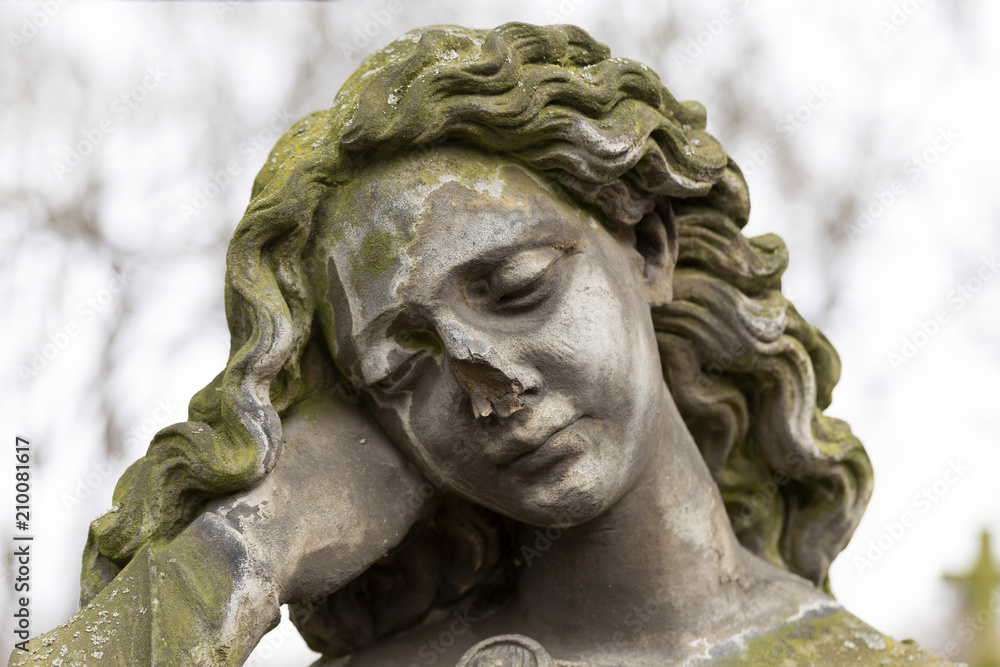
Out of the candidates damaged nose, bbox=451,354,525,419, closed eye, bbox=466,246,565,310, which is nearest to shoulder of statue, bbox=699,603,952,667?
damaged nose, bbox=451,354,525,419

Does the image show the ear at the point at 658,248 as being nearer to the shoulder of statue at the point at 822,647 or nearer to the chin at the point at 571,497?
the chin at the point at 571,497

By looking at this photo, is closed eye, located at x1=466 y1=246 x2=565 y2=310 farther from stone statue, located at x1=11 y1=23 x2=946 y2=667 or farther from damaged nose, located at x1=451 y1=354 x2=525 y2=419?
damaged nose, located at x1=451 y1=354 x2=525 y2=419

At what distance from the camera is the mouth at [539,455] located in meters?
2.15

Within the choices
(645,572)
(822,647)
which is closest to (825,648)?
(822,647)

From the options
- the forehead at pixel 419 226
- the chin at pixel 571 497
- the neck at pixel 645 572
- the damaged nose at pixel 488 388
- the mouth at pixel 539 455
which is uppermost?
the forehead at pixel 419 226

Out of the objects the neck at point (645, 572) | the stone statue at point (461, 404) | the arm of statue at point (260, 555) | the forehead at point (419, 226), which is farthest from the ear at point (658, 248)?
the arm of statue at point (260, 555)

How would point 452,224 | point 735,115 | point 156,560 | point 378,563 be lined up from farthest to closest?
point 735,115
point 378,563
point 452,224
point 156,560

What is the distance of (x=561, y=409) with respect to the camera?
7.07 feet

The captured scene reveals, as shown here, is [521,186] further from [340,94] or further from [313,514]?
[313,514]

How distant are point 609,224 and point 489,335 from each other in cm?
49

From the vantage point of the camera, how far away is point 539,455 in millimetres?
2162

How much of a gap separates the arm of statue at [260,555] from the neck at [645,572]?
407 mm

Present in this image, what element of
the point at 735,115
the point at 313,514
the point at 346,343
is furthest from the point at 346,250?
the point at 735,115

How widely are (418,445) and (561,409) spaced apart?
317mm
